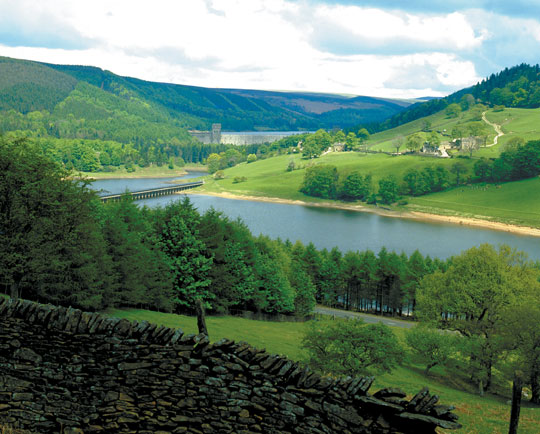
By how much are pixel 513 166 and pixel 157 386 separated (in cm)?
19637

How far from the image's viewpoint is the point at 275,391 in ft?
28.9

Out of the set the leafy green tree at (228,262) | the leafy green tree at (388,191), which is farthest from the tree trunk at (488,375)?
the leafy green tree at (388,191)

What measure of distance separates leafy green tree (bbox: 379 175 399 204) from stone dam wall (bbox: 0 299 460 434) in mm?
170510

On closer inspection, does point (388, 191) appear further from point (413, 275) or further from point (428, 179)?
point (413, 275)

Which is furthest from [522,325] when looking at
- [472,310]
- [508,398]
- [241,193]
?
[241,193]

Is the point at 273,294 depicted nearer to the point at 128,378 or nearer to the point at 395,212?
the point at 128,378

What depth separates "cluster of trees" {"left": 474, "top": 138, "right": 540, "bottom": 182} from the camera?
589 ft

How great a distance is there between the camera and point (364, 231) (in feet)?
411

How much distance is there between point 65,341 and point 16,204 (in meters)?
17.3

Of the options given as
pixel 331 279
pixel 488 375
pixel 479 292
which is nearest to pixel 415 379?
pixel 488 375

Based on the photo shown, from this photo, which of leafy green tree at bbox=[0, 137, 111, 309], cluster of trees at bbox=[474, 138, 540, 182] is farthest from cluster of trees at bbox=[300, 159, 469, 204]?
leafy green tree at bbox=[0, 137, 111, 309]

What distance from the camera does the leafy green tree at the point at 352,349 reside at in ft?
82.0

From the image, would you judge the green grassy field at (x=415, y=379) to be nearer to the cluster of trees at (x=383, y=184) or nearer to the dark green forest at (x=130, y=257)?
the dark green forest at (x=130, y=257)

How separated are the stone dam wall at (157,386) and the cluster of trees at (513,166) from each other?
18970 cm
